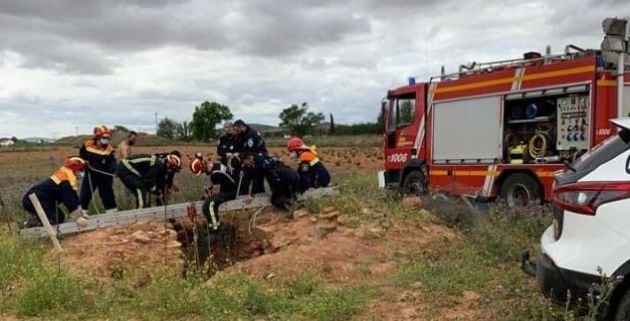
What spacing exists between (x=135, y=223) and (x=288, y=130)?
203ft

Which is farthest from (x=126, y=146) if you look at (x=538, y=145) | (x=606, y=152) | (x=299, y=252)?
(x=606, y=152)

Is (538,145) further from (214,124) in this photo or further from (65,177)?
(214,124)

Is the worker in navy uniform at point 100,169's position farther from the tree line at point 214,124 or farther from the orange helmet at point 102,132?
the tree line at point 214,124

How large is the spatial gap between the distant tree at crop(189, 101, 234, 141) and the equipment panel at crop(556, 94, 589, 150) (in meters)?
61.6

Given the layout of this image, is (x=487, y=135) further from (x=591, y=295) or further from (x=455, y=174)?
(x=591, y=295)

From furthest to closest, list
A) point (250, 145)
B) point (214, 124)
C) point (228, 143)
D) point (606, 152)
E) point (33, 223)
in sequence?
point (214, 124) → point (228, 143) → point (250, 145) → point (33, 223) → point (606, 152)

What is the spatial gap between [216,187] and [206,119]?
63532mm

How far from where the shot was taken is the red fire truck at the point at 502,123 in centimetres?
1074

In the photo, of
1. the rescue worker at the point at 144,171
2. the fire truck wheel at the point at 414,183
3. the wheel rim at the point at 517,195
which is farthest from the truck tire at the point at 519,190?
the rescue worker at the point at 144,171

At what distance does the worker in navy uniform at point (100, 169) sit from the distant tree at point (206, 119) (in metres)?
59.9

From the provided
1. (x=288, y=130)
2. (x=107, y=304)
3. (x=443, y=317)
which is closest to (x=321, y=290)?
(x=443, y=317)

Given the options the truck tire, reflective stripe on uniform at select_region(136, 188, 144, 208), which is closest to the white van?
the truck tire

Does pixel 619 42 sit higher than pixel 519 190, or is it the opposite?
pixel 619 42

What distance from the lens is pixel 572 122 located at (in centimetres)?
1107
